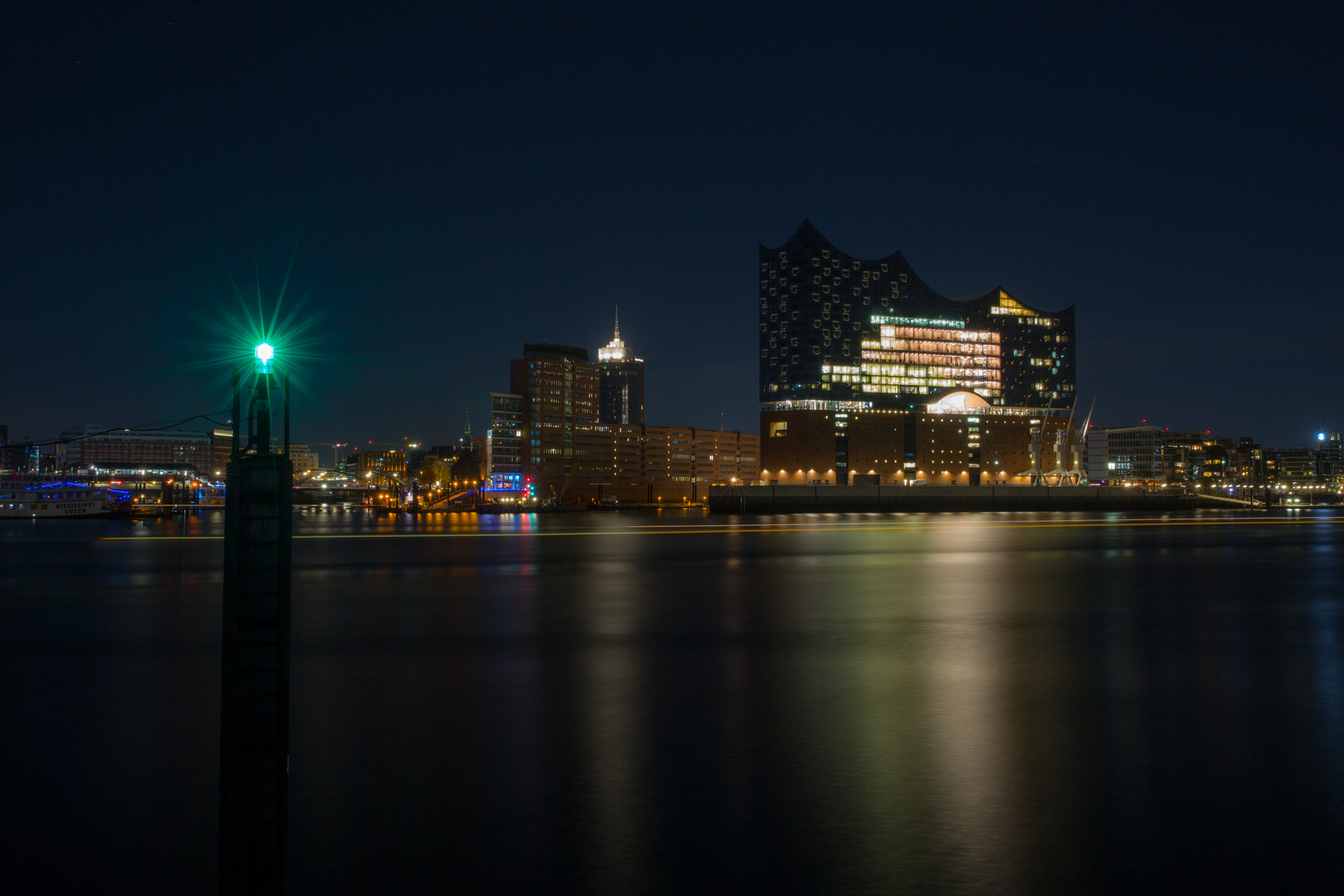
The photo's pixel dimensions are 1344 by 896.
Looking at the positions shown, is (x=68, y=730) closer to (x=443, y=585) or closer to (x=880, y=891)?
(x=880, y=891)

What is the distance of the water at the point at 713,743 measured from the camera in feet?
16.2

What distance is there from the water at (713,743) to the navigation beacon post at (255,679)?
74 cm

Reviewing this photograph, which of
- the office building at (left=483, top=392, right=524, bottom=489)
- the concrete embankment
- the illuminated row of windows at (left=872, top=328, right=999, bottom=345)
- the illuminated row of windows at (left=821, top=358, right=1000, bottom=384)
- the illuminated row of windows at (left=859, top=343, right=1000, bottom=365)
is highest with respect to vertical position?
the illuminated row of windows at (left=872, top=328, right=999, bottom=345)

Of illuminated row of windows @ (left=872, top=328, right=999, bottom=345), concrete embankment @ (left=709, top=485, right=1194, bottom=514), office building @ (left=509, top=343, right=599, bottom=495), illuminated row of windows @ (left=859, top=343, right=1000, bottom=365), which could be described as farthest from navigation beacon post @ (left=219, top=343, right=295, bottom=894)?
office building @ (left=509, top=343, right=599, bottom=495)

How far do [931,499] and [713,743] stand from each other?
244 feet

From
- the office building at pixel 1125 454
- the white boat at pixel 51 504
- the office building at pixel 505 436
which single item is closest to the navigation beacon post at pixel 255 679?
the white boat at pixel 51 504

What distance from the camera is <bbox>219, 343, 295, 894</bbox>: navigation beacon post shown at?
414cm

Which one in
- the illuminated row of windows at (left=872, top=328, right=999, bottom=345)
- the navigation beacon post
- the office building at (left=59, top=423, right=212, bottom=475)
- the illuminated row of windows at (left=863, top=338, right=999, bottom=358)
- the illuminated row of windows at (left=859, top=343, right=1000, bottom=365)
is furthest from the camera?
the office building at (left=59, top=423, right=212, bottom=475)

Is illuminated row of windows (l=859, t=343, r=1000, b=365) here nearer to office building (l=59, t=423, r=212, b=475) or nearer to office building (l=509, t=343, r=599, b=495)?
office building (l=509, t=343, r=599, b=495)

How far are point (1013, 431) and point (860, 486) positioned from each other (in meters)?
41.8

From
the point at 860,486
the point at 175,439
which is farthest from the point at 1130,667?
the point at 175,439

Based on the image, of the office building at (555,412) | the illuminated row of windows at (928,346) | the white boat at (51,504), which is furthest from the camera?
the office building at (555,412)

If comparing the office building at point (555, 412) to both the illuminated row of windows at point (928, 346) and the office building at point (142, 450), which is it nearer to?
the illuminated row of windows at point (928, 346)

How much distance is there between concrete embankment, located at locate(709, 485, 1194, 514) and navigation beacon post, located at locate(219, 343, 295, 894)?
70.8 metres
